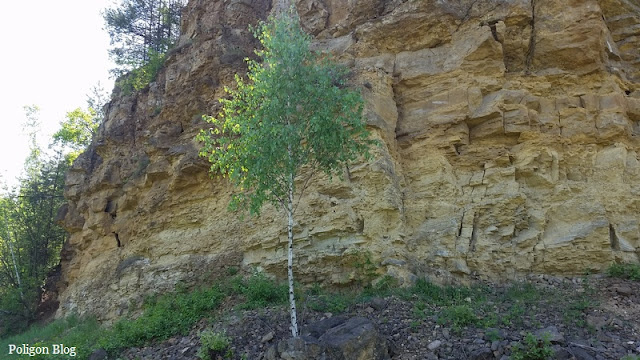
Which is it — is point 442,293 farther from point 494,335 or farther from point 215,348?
point 215,348

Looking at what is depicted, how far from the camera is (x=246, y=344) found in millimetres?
8953

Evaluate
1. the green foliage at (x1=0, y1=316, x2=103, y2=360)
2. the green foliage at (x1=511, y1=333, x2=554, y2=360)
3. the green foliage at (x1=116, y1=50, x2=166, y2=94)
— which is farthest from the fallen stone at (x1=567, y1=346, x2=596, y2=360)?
the green foliage at (x1=116, y1=50, x2=166, y2=94)

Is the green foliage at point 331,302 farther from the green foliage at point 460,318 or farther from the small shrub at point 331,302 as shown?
the green foliage at point 460,318

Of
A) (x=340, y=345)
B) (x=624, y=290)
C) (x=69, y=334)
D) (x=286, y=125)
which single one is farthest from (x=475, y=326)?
(x=69, y=334)

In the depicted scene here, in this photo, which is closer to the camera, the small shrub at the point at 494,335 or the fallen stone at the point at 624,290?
the small shrub at the point at 494,335

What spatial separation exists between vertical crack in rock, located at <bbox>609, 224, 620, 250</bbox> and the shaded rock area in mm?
889

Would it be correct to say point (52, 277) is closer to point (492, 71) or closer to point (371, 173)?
point (371, 173)

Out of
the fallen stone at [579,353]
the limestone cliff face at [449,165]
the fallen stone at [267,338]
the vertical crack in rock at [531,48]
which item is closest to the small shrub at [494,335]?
the fallen stone at [579,353]

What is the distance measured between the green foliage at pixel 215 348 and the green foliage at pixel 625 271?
7861mm

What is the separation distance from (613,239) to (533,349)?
447cm

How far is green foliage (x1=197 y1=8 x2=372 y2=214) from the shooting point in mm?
9719

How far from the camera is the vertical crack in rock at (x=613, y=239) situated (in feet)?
33.3

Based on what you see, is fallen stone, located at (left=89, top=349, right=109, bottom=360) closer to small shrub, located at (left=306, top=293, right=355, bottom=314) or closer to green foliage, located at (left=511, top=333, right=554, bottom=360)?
small shrub, located at (left=306, top=293, right=355, bottom=314)

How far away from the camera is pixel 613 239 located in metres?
10.3
